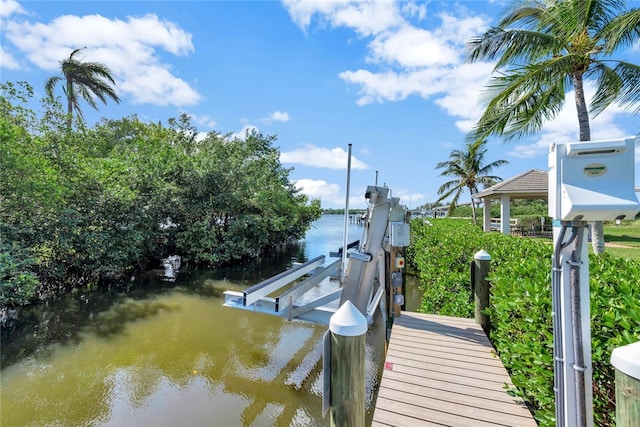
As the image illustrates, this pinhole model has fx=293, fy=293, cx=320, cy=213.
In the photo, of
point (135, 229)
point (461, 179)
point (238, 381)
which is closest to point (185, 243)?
point (135, 229)

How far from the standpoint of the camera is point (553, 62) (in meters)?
6.21

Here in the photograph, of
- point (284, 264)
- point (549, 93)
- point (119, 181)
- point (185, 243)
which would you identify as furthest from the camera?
point (284, 264)

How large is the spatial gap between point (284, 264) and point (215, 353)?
298 inches

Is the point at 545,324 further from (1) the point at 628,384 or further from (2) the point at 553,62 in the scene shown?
(2) the point at 553,62

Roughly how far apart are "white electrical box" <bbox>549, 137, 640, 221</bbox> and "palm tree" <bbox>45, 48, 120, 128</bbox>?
1767 centimetres

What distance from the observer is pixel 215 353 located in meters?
4.78

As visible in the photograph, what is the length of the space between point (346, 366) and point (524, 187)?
1395cm

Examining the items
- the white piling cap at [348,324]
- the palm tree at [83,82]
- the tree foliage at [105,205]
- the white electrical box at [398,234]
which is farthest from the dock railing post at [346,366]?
the palm tree at [83,82]

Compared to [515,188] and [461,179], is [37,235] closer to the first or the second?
[515,188]

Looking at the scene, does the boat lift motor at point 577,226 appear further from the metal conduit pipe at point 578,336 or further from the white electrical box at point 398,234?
the white electrical box at point 398,234

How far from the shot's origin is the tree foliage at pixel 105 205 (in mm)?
5910

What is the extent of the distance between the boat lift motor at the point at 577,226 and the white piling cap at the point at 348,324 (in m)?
0.96

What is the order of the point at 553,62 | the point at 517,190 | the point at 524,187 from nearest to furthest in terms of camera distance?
the point at 553,62, the point at 517,190, the point at 524,187

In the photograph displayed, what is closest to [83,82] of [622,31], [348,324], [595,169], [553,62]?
[348,324]
